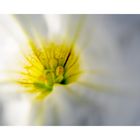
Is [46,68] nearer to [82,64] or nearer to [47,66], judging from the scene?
[47,66]

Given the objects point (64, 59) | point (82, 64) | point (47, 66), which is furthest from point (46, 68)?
point (82, 64)

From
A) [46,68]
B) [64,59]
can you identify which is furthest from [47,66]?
[64,59]

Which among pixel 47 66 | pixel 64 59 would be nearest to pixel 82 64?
pixel 64 59

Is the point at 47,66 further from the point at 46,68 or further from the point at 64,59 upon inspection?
the point at 64,59

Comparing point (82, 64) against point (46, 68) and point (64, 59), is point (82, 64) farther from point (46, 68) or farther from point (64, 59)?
point (46, 68)

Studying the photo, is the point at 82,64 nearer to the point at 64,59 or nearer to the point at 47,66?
the point at 64,59
